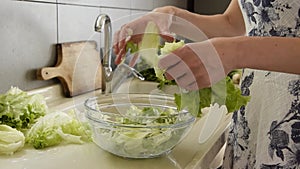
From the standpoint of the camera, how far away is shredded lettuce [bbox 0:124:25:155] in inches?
28.1

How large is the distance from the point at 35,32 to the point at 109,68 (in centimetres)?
35

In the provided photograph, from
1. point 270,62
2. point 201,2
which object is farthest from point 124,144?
point 201,2

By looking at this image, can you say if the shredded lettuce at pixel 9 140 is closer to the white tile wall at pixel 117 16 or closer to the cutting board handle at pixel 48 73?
the cutting board handle at pixel 48 73

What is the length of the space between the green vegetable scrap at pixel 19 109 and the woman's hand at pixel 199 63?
38cm

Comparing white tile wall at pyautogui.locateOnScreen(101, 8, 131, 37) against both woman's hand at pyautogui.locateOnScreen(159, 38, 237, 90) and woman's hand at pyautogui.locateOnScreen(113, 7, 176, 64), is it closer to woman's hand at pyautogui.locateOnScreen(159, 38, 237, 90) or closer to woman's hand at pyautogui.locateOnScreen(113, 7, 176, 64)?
woman's hand at pyautogui.locateOnScreen(113, 7, 176, 64)

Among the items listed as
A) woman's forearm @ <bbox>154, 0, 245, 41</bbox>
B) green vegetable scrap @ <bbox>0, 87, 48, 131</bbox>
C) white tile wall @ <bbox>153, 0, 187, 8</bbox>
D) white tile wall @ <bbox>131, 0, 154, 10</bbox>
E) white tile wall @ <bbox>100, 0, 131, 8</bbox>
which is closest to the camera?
green vegetable scrap @ <bbox>0, 87, 48, 131</bbox>

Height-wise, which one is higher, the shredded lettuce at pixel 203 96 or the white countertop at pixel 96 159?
the shredded lettuce at pixel 203 96

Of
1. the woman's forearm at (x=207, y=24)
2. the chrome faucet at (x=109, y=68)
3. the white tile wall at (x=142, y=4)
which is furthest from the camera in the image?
the white tile wall at (x=142, y=4)

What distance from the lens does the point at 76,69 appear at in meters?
1.28

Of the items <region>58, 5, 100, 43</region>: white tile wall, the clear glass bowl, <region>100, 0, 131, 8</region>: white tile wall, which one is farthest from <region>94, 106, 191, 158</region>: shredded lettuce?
<region>100, 0, 131, 8</region>: white tile wall

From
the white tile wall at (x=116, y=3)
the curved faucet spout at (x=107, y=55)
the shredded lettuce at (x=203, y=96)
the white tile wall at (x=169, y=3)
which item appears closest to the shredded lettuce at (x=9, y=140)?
the shredded lettuce at (x=203, y=96)

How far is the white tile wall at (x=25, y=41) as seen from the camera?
1.00 metres

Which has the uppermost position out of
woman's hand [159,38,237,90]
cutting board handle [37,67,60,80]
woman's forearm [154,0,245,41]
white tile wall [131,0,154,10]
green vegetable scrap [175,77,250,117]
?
white tile wall [131,0,154,10]

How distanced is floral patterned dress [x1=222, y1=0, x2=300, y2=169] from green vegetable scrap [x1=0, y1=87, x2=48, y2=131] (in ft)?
1.57
